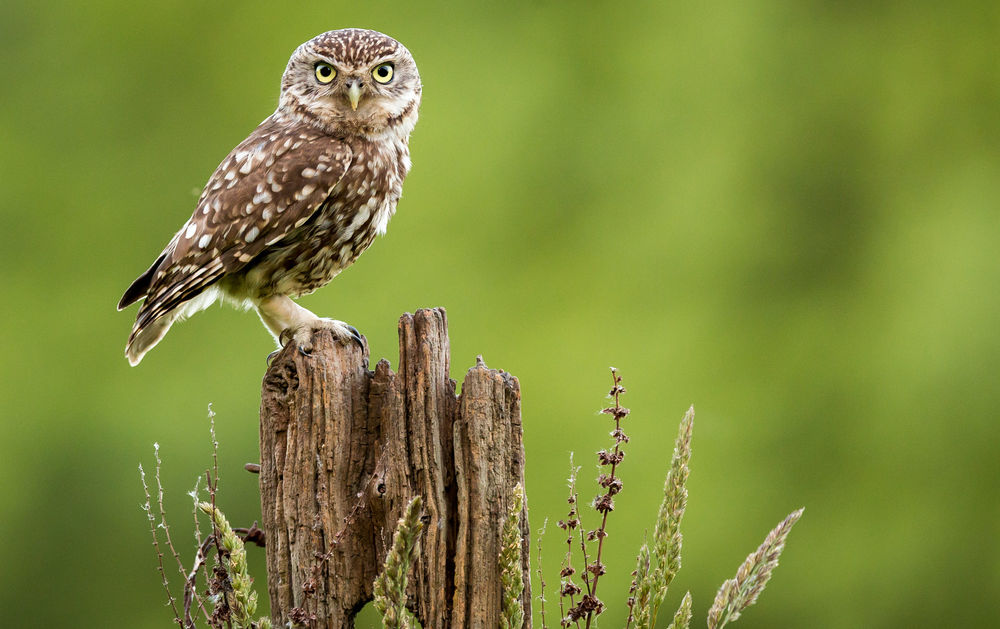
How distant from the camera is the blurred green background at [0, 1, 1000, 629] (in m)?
7.07

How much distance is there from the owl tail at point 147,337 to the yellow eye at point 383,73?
90 centimetres

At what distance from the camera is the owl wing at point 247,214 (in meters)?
3.06

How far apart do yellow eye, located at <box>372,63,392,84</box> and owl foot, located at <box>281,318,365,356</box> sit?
2.40 feet

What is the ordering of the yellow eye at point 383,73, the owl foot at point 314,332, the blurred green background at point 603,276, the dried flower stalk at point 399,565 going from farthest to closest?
the blurred green background at point 603,276 < the yellow eye at point 383,73 < the owl foot at point 314,332 < the dried flower stalk at point 399,565

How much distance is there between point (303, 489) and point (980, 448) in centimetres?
675

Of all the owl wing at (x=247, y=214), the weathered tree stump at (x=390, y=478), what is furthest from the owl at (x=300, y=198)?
the weathered tree stump at (x=390, y=478)

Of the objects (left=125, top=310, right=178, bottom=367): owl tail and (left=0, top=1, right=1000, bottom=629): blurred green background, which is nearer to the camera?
(left=125, top=310, right=178, bottom=367): owl tail

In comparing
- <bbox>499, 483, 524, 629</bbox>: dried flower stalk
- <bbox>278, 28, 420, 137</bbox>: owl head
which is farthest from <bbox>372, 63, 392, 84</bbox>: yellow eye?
<bbox>499, 483, 524, 629</bbox>: dried flower stalk

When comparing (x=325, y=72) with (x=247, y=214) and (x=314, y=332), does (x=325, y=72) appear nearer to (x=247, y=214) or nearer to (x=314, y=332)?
(x=247, y=214)

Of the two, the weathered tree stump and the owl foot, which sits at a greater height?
the owl foot

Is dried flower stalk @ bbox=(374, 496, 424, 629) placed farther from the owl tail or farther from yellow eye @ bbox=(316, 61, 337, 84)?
yellow eye @ bbox=(316, 61, 337, 84)

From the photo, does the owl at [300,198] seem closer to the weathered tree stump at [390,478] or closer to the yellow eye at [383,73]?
the yellow eye at [383,73]

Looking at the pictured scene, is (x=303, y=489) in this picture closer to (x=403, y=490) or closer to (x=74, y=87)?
(x=403, y=490)

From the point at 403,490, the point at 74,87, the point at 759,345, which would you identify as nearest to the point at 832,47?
the point at 759,345
